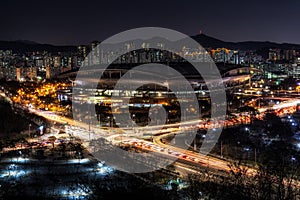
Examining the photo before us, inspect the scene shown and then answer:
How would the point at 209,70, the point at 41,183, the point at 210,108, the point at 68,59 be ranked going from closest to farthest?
the point at 41,183 < the point at 210,108 < the point at 209,70 < the point at 68,59

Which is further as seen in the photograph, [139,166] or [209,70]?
[209,70]

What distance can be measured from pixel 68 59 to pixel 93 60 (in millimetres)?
5177

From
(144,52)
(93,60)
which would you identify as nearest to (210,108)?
(144,52)

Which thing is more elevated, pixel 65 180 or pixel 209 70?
pixel 209 70

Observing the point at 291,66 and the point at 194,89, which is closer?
the point at 194,89

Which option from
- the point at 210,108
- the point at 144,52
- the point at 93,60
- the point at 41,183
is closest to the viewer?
the point at 41,183

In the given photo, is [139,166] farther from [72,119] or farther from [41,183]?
[72,119]

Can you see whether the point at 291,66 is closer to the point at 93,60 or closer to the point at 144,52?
the point at 144,52

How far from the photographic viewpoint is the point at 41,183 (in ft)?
17.3

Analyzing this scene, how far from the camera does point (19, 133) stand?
904cm

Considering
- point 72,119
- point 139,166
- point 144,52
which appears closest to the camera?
point 139,166

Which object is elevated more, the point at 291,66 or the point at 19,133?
the point at 291,66

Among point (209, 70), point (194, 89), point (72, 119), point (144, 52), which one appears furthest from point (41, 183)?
point (144, 52)

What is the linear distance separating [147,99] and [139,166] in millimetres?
8150
